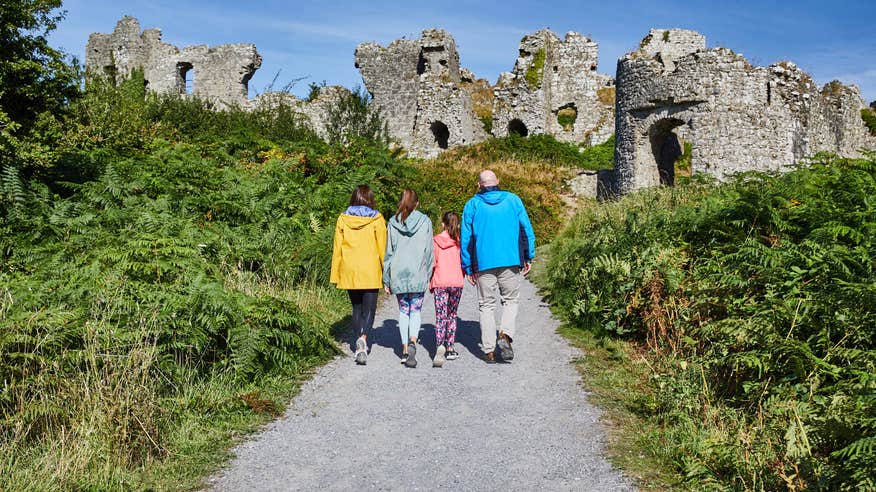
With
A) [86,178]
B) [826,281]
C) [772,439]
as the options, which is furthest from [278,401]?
[86,178]

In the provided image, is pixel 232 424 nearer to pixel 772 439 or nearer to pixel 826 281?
pixel 772 439

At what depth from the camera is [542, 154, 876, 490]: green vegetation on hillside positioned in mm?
4383

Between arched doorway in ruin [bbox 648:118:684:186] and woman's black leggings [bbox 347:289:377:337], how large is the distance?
509 inches

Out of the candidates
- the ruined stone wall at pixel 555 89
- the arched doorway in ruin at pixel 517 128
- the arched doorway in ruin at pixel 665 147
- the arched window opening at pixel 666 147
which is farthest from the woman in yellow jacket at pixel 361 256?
the arched doorway in ruin at pixel 517 128

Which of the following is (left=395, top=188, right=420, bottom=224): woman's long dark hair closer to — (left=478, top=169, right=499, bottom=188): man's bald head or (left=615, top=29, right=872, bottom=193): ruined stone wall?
(left=478, top=169, right=499, bottom=188): man's bald head

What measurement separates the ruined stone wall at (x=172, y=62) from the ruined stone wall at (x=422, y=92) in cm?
650

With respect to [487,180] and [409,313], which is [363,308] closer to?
[409,313]

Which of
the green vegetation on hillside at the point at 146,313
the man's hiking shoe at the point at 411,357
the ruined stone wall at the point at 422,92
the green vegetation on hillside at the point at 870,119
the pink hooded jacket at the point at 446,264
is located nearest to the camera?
the green vegetation on hillside at the point at 146,313

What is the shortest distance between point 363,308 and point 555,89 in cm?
2683

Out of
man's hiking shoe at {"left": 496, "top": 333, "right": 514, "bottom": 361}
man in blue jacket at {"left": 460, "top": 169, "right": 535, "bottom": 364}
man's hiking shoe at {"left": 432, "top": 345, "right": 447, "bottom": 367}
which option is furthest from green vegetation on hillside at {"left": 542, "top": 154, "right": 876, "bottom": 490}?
man's hiking shoe at {"left": 432, "top": 345, "right": 447, "bottom": 367}

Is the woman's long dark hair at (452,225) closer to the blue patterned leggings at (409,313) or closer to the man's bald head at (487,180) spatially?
the man's bald head at (487,180)

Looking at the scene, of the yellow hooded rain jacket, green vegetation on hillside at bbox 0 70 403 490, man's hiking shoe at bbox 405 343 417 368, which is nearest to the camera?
green vegetation on hillside at bbox 0 70 403 490

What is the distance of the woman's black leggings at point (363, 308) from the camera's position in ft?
25.6

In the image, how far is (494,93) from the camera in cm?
3256
